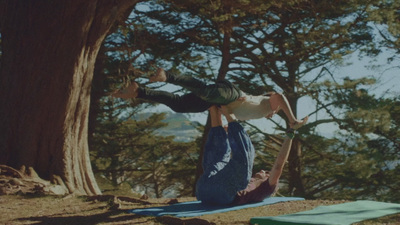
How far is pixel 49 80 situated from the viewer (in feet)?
18.4

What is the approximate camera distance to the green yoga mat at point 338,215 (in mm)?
3266

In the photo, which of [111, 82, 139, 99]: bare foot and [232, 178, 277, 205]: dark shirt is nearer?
[111, 82, 139, 99]: bare foot

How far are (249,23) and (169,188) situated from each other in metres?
10.4

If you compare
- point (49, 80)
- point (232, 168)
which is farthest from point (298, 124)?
point (49, 80)

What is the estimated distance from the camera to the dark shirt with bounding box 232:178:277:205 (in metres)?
4.45

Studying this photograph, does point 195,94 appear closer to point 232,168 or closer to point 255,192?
point 232,168

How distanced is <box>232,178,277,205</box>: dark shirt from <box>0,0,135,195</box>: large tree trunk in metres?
2.31

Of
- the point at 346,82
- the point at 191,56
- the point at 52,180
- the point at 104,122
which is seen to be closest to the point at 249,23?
the point at 191,56

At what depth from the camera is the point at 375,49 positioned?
40.9 feet

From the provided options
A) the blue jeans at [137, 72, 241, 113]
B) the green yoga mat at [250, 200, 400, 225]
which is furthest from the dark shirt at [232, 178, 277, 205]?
the blue jeans at [137, 72, 241, 113]

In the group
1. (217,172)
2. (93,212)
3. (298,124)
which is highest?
(298,124)

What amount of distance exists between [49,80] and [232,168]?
271 cm

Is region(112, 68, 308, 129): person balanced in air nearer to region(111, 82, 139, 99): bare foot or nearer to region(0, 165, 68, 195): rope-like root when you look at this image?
region(111, 82, 139, 99): bare foot

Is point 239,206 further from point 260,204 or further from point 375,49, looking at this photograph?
point 375,49
